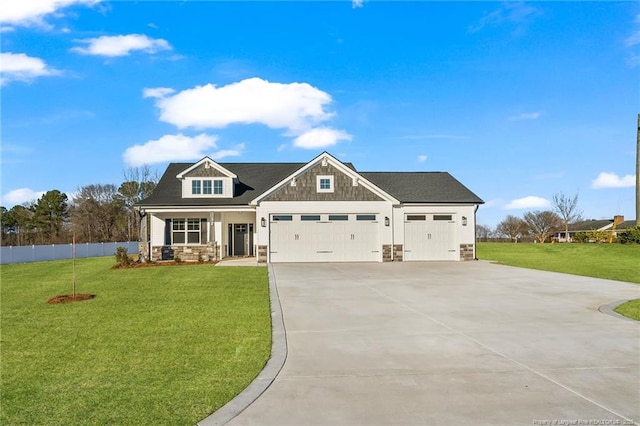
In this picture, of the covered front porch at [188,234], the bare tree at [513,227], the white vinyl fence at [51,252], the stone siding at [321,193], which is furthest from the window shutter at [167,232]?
the bare tree at [513,227]

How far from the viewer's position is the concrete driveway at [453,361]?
437cm

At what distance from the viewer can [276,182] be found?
26453 mm

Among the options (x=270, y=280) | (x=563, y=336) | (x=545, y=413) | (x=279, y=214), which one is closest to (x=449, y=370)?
(x=545, y=413)

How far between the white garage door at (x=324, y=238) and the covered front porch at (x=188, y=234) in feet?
9.08

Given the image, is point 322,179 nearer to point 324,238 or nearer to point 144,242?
point 324,238

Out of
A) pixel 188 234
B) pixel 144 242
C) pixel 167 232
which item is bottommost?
pixel 144 242

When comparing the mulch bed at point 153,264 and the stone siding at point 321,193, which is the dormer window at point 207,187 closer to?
the stone siding at point 321,193

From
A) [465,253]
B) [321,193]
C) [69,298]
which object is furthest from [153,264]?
[465,253]

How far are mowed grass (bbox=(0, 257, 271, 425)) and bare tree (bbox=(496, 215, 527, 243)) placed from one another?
56.2 metres

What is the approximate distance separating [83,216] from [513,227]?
53.1m

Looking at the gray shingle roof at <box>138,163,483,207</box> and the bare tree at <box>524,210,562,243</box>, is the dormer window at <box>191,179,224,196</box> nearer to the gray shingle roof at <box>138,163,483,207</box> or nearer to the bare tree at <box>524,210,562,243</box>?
the gray shingle roof at <box>138,163,483,207</box>

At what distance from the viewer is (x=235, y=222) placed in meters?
26.4

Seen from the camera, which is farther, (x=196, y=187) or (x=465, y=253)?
(x=196, y=187)

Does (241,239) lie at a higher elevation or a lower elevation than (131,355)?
higher
